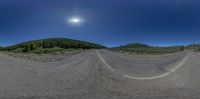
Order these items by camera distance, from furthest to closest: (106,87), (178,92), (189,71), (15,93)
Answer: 1. (189,71)
2. (106,87)
3. (178,92)
4. (15,93)

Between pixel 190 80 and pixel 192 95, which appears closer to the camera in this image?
pixel 192 95

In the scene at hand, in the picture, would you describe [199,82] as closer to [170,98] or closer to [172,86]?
[172,86]

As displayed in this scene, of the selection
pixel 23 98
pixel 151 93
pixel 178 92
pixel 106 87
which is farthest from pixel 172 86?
pixel 23 98

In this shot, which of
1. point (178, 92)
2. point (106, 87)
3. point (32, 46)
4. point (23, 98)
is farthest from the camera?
point (32, 46)

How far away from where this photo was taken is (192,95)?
677 cm

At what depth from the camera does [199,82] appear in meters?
8.73

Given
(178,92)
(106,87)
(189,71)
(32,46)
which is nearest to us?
(178,92)

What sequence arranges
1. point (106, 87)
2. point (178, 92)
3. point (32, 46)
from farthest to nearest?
1. point (32, 46)
2. point (106, 87)
3. point (178, 92)

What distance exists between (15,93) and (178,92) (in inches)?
170

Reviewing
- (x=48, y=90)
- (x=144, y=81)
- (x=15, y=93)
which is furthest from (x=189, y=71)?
(x=15, y=93)

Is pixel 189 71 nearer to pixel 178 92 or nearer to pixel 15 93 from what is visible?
pixel 178 92

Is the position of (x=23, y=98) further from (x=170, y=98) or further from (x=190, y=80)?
(x=190, y=80)

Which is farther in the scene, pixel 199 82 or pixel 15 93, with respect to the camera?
pixel 199 82

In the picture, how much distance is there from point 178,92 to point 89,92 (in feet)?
7.97
